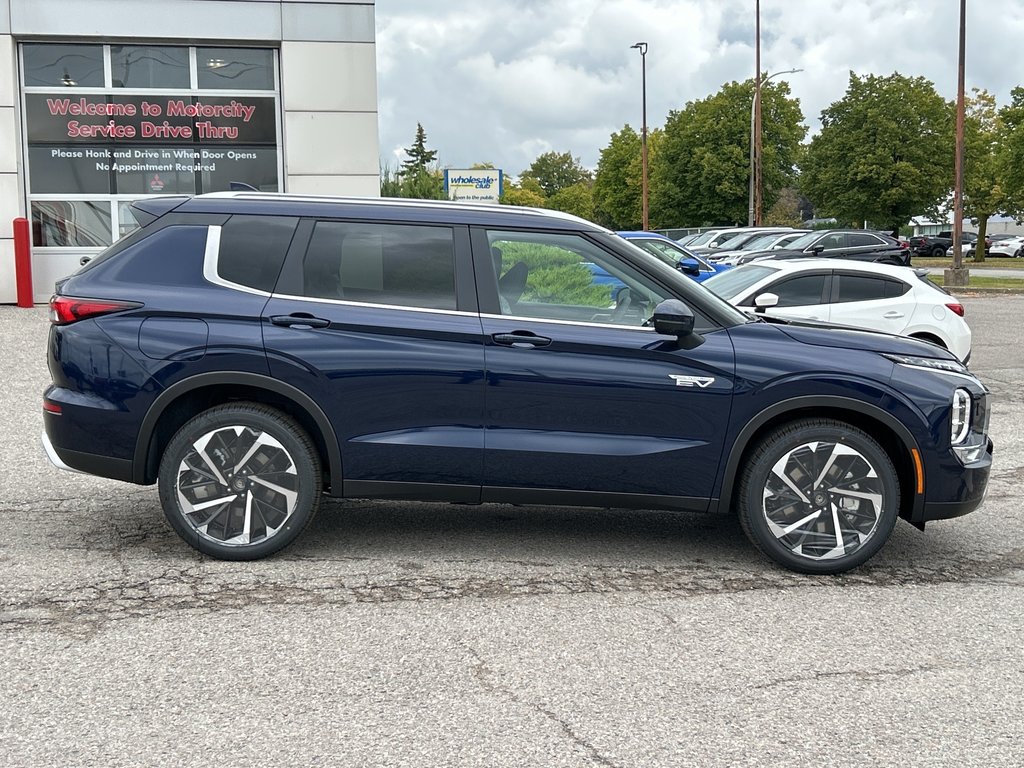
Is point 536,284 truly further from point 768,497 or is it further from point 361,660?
point 361,660

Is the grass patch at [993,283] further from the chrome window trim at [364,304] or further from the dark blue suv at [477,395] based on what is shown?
the chrome window trim at [364,304]

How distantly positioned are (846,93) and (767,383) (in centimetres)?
6304

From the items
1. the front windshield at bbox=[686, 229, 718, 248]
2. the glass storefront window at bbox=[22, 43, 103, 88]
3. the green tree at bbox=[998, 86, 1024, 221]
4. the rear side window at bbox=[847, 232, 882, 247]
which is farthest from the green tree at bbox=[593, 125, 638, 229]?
the glass storefront window at bbox=[22, 43, 103, 88]

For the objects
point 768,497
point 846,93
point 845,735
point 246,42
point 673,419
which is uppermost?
point 846,93

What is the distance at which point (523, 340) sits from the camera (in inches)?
213

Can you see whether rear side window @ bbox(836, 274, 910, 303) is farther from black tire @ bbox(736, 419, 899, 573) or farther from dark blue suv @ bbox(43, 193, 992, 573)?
black tire @ bbox(736, 419, 899, 573)

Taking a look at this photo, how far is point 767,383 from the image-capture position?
Answer: 5410 millimetres

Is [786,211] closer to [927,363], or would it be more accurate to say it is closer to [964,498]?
[927,363]

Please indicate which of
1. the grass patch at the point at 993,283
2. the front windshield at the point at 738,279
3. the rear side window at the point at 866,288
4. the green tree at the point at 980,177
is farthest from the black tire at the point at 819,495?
the green tree at the point at 980,177

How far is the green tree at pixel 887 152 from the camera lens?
200ft

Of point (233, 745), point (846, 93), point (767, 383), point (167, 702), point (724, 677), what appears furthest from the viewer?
point (846, 93)

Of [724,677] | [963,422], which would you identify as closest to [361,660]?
[724,677]

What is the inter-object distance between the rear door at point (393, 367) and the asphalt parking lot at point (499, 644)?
49 centimetres

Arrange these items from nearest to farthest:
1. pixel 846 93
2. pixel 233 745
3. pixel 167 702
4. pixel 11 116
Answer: pixel 233 745
pixel 167 702
pixel 11 116
pixel 846 93
